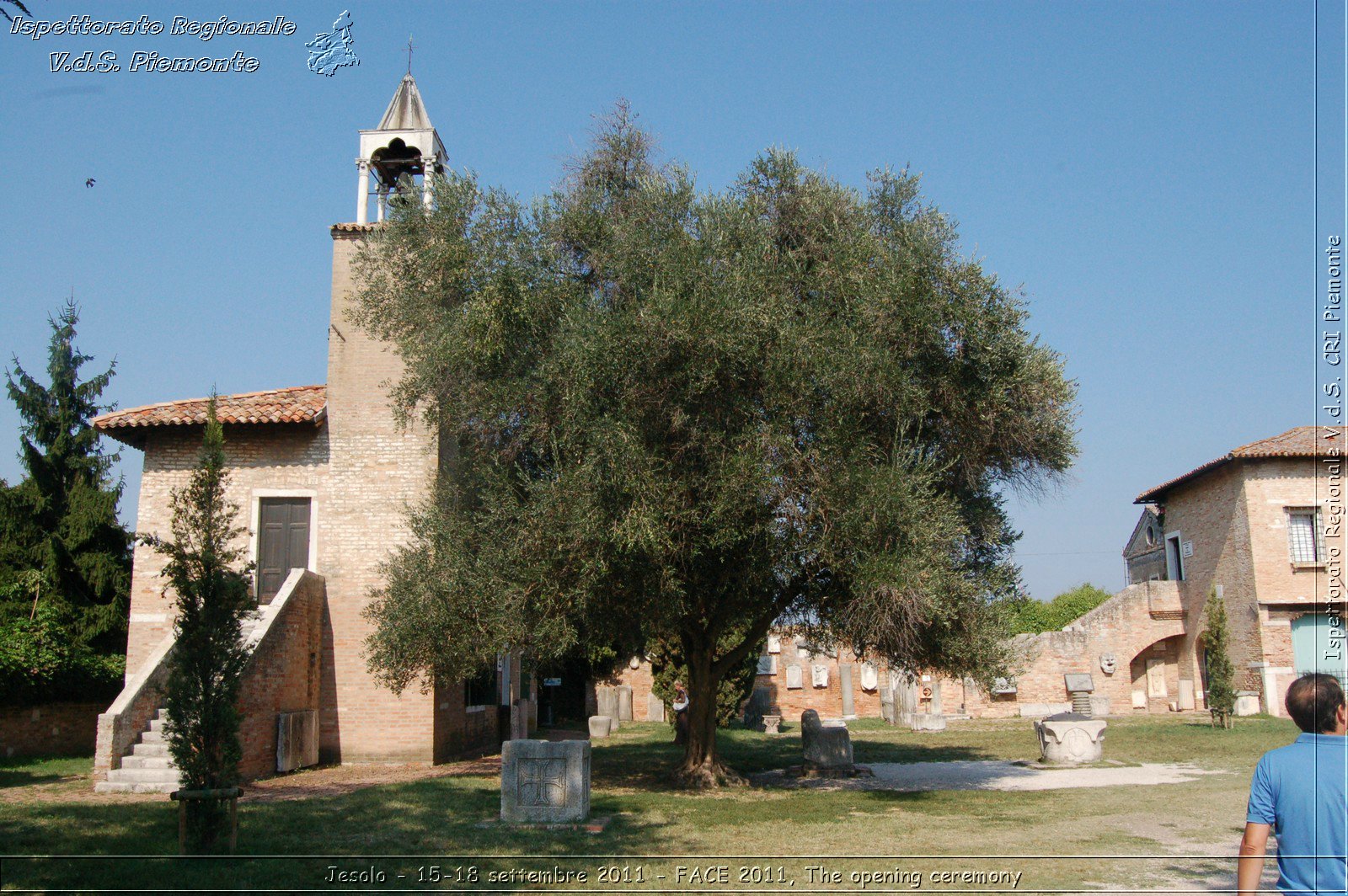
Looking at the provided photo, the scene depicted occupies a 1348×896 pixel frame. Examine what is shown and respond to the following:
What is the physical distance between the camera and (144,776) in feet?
45.1

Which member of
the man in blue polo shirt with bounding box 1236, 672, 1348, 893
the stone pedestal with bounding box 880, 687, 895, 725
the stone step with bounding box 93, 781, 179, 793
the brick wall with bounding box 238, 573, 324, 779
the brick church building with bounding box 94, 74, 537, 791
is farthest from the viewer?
the stone pedestal with bounding box 880, 687, 895, 725

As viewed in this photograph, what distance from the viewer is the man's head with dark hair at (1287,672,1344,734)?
4.23m

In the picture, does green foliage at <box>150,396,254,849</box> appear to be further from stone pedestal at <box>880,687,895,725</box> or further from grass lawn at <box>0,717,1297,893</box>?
stone pedestal at <box>880,687,895,725</box>

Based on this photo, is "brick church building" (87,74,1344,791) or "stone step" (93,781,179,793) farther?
"brick church building" (87,74,1344,791)

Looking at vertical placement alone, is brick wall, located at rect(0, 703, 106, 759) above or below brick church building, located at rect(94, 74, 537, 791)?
below

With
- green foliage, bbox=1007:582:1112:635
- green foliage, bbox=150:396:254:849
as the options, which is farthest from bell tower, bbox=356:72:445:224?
green foliage, bbox=1007:582:1112:635

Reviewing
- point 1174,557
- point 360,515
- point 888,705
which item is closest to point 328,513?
point 360,515

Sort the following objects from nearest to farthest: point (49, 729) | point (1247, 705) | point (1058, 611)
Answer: point (49, 729) → point (1247, 705) → point (1058, 611)

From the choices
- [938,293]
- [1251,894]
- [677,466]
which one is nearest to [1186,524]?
[938,293]

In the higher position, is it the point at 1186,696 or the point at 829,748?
Answer: the point at 829,748

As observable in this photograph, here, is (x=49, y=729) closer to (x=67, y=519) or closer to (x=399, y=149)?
(x=67, y=519)

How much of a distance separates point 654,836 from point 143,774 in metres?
8.08

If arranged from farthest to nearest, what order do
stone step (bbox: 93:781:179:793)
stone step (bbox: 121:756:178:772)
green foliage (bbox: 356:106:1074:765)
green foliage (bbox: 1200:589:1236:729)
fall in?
1. green foliage (bbox: 1200:589:1236:729)
2. stone step (bbox: 121:756:178:772)
3. stone step (bbox: 93:781:179:793)
4. green foliage (bbox: 356:106:1074:765)

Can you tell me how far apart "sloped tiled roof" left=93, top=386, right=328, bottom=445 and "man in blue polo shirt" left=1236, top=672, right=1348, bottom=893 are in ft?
56.1
